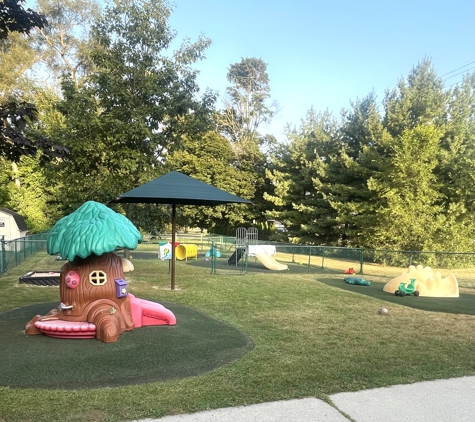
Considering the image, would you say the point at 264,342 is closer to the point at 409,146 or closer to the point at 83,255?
the point at 83,255

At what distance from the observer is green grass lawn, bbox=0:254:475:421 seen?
3.71m

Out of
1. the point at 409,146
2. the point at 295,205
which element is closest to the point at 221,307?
the point at 409,146

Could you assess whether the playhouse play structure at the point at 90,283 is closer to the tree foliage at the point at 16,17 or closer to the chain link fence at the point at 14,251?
the tree foliage at the point at 16,17

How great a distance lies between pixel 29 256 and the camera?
702 inches

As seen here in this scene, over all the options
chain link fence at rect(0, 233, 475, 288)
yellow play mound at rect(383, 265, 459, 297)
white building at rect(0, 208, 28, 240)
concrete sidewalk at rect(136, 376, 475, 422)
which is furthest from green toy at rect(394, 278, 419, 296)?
white building at rect(0, 208, 28, 240)

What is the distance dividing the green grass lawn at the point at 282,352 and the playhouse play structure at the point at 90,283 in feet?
2.23

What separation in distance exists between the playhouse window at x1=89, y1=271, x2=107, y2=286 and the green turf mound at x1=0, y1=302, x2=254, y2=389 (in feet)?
2.63

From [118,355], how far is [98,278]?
1256mm

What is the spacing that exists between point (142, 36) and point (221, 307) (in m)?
10.6

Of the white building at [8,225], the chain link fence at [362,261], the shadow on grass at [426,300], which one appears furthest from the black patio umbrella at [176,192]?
the white building at [8,225]

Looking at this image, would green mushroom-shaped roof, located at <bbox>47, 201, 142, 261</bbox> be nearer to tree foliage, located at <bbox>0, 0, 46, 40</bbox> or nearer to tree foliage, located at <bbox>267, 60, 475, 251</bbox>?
tree foliage, located at <bbox>0, 0, 46, 40</bbox>

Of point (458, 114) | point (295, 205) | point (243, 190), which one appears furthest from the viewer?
point (243, 190)

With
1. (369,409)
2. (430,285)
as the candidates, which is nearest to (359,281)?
(430,285)

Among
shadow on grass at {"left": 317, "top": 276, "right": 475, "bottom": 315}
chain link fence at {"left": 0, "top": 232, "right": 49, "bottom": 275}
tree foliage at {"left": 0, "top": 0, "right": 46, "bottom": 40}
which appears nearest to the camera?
tree foliage at {"left": 0, "top": 0, "right": 46, "bottom": 40}
